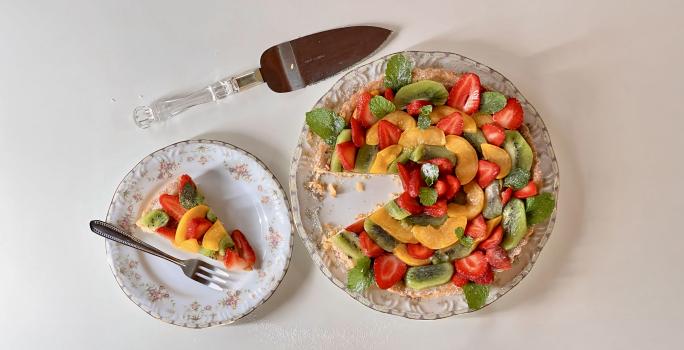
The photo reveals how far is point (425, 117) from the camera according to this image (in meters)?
1.86

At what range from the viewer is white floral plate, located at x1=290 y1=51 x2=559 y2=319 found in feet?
6.47

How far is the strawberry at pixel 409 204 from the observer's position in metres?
1.87

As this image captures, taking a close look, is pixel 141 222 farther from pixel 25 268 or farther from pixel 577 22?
pixel 577 22

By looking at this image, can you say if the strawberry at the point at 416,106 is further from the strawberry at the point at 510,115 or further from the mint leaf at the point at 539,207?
the mint leaf at the point at 539,207

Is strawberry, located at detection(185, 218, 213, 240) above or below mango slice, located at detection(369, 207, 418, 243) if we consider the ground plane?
above

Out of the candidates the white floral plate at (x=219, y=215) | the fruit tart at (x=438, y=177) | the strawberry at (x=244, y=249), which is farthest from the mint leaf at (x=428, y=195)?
the strawberry at (x=244, y=249)

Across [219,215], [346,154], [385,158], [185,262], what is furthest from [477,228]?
[185,262]

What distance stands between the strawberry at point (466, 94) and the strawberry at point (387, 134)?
0.73 ft

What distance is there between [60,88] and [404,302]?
5.15ft

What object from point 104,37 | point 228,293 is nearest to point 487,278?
point 228,293

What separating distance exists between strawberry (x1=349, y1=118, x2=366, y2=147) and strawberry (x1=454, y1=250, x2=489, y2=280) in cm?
53

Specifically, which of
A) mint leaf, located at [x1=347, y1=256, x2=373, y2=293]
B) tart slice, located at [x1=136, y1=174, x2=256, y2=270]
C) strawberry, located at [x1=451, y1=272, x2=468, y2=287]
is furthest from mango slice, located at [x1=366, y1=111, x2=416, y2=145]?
tart slice, located at [x1=136, y1=174, x2=256, y2=270]

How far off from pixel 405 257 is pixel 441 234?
148 mm

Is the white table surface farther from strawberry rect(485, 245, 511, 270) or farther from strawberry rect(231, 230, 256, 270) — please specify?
strawberry rect(485, 245, 511, 270)
